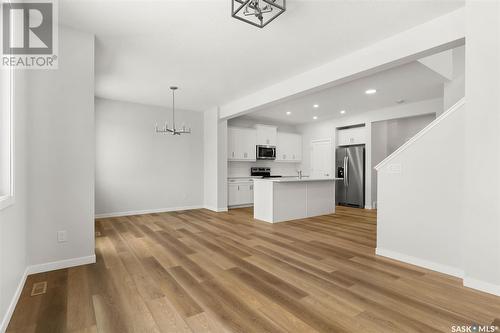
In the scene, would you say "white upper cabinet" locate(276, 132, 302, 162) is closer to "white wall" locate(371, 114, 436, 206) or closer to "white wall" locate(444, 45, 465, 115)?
"white wall" locate(371, 114, 436, 206)

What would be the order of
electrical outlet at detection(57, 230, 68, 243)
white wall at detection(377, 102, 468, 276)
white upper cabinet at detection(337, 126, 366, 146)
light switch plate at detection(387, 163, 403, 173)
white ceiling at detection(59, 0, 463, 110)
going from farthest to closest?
white upper cabinet at detection(337, 126, 366, 146), light switch plate at detection(387, 163, 403, 173), electrical outlet at detection(57, 230, 68, 243), white wall at detection(377, 102, 468, 276), white ceiling at detection(59, 0, 463, 110)

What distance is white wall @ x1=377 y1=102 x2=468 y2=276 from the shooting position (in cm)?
261

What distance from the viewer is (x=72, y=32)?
291 centimetres

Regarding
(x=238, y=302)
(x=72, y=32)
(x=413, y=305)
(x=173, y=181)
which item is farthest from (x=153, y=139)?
(x=413, y=305)

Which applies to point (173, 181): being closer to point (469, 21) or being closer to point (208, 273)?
point (208, 273)

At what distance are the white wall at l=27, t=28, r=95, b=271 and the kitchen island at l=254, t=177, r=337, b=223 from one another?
126 inches

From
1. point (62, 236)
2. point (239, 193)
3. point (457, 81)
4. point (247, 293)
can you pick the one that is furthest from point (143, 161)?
point (457, 81)

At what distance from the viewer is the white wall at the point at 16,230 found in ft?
5.68

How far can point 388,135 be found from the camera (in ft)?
24.0

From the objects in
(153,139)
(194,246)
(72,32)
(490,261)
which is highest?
(72,32)

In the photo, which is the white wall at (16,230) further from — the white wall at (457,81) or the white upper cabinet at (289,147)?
the white upper cabinet at (289,147)

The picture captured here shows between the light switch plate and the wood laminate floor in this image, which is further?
the light switch plate

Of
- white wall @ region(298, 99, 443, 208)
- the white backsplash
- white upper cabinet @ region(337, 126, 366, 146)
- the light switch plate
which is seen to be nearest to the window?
the light switch plate

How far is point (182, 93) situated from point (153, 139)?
1.61 meters
